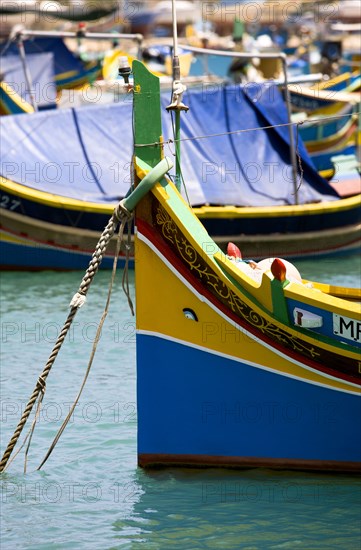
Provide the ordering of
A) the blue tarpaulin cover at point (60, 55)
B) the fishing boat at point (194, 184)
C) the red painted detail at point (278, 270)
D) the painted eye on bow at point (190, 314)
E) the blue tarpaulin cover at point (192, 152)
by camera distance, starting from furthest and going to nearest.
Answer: the blue tarpaulin cover at point (60, 55) < the blue tarpaulin cover at point (192, 152) < the fishing boat at point (194, 184) < the painted eye on bow at point (190, 314) < the red painted detail at point (278, 270)

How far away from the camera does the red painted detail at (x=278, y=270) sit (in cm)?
701

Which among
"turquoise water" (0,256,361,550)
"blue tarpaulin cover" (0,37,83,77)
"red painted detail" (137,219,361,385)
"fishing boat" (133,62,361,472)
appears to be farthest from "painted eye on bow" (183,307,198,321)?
Answer: "blue tarpaulin cover" (0,37,83,77)

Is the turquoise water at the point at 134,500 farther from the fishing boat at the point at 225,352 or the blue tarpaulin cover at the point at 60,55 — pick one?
the blue tarpaulin cover at the point at 60,55

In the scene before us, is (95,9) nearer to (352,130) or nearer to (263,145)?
(352,130)

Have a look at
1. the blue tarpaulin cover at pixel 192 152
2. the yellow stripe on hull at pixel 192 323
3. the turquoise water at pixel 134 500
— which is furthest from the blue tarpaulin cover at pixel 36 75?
the yellow stripe on hull at pixel 192 323

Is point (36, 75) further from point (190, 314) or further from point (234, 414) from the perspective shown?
point (234, 414)

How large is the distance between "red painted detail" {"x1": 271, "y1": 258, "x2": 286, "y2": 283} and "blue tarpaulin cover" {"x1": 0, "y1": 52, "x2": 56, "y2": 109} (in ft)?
50.1

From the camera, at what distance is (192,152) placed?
1551 centimetres

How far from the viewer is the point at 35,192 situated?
14.4 m

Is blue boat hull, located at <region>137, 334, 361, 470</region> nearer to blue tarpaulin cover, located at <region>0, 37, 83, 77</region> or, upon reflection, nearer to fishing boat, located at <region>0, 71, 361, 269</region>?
fishing boat, located at <region>0, 71, 361, 269</region>

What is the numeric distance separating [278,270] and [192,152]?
8.64 meters

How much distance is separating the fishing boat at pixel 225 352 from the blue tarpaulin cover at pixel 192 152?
7265 millimetres

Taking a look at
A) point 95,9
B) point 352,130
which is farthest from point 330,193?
point 95,9

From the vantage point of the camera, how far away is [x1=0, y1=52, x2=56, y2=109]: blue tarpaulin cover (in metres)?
22.1
